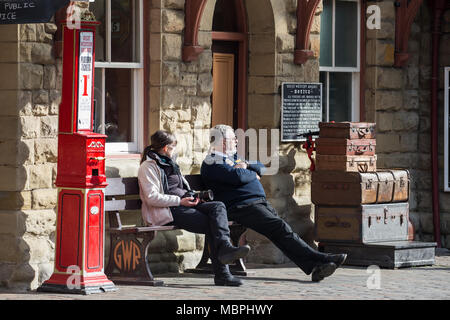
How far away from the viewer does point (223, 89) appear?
12.9 m


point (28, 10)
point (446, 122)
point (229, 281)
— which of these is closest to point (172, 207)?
point (229, 281)

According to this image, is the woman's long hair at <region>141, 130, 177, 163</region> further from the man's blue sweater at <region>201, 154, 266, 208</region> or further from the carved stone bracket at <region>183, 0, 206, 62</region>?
the carved stone bracket at <region>183, 0, 206, 62</region>

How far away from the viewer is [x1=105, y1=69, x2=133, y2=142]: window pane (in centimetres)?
1146

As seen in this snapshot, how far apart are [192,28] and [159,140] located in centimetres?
157

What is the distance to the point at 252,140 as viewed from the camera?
1295 cm

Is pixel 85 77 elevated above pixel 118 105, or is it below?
above

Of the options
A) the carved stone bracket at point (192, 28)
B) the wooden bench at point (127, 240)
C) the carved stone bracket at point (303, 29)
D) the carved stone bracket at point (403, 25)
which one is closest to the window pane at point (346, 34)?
the carved stone bracket at point (403, 25)

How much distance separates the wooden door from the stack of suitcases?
1098 millimetres

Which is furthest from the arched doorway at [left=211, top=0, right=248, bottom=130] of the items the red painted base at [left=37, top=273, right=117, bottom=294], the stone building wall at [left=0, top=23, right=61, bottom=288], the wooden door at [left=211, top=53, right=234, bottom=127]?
the red painted base at [left=37, top=273, right=117, bottom=294]

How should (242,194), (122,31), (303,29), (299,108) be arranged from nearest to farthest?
(242,194) → (122,31) → (303,29) → (299,108)

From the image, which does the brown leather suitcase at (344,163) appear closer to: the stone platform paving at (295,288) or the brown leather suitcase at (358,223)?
the brown leather suitcase at (358,223)

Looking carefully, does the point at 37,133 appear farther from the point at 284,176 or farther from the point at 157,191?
the point at 284,176

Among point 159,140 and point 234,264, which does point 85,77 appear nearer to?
point 159,140
